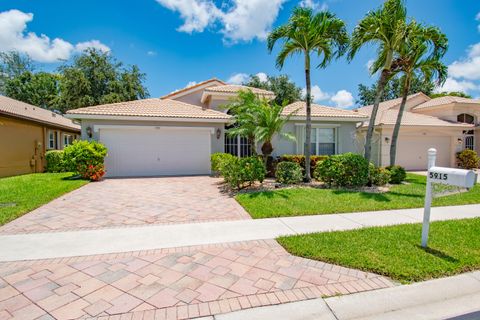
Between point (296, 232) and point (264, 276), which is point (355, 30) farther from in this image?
point (264, 276)

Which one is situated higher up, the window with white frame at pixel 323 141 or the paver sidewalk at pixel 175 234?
the window with white frame at pixel 323 141

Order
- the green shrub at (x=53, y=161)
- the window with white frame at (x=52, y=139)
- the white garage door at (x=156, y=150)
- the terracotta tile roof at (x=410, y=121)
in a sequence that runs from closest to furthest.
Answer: the white garage door at (x=156, y=150) < the green shrub at (x=53, y=161) < the terracotta tile roof at (x=410, y=121) < the window with white frame at (x=52, y=139)

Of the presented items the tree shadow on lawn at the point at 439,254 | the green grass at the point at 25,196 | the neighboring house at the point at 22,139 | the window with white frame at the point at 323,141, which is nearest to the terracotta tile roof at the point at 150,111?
the green grass at the point at 25,196

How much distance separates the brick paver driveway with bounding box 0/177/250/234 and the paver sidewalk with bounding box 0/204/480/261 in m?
0.51

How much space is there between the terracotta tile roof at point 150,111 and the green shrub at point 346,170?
21.1ft

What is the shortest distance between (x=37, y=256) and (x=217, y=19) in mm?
14068

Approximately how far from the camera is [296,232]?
543cm

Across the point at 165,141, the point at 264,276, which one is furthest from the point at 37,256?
the point at 165,141

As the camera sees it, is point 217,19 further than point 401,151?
No

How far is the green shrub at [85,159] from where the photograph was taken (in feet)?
39.8

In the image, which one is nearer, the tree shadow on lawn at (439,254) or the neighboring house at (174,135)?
the tree shadow on lawn at (439,254)

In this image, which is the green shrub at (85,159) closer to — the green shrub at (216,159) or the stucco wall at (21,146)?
the stucco wall at (21,146)

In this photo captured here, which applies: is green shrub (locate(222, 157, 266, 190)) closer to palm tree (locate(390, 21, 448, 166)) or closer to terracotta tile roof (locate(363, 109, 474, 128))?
palm tree (locate(390, 21, 448, 166))

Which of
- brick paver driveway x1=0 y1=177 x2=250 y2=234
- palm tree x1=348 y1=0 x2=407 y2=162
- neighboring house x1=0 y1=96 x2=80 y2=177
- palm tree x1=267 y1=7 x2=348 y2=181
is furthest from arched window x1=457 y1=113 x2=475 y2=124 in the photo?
neighboring house x1=0 y1=96 x2=80 y2=177
